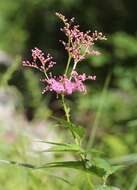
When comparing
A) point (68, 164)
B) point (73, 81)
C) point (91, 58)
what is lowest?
point (68, 164)

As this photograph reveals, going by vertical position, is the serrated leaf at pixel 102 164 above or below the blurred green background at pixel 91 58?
below

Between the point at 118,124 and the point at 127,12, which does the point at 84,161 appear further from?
the point at 127,12

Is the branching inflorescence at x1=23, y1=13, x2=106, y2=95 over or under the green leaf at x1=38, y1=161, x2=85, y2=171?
over

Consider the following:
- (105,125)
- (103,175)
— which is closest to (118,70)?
(105,125)

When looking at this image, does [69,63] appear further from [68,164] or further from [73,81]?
[68,164]

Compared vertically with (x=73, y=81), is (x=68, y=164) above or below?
below

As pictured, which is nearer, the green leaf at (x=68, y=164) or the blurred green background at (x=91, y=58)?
the green leaf at (x=68, y=164)

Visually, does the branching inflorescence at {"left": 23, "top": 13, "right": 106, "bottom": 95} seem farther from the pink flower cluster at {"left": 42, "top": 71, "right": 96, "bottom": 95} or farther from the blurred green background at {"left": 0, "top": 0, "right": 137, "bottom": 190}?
the blurred green background at {"left": 0, "top": 0, "right": 137, "bottom": 190}

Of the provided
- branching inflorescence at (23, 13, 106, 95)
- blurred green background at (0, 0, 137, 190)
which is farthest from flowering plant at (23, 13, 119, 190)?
blurred green background at (0, 0, 137, 190)

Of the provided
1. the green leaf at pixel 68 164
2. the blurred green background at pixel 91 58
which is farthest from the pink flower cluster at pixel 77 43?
the blurred green background at pixel 91 58

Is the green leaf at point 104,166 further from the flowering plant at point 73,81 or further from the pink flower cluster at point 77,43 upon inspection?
the pink flower cluster at point 77,43

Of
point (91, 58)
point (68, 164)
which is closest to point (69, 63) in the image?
point (68, 164)
